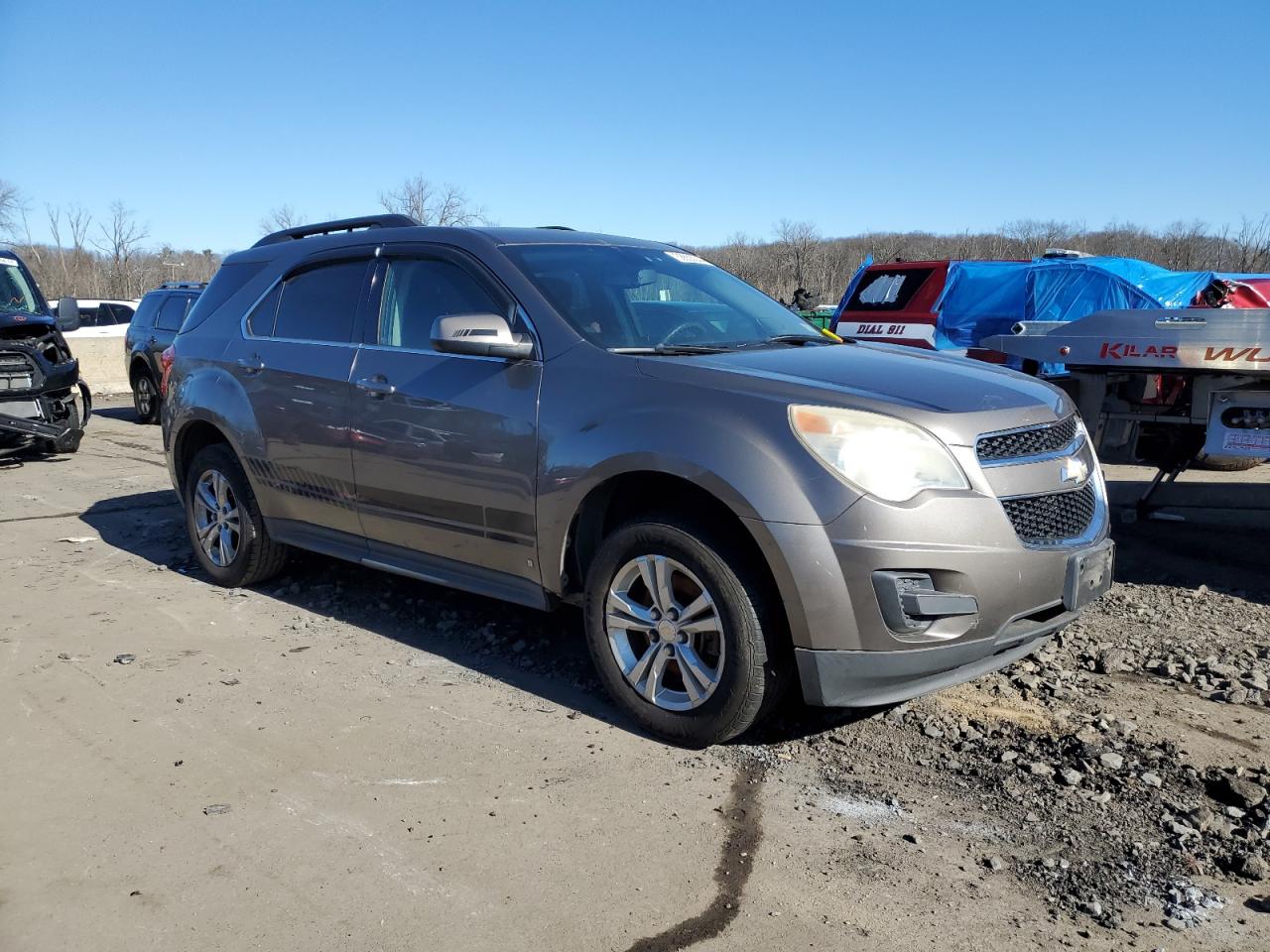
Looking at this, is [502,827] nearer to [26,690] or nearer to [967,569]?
[967,569]

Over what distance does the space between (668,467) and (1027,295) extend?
32.5 feet

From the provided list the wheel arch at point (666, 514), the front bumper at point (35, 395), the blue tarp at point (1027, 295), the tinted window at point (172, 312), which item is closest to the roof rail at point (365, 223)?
the wheel arch at point (666, 514)

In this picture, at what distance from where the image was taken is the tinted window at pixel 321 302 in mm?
4996

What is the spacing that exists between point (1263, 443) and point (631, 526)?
366 centimetres

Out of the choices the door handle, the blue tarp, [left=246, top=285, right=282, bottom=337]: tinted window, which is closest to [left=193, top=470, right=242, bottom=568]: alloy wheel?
[left=246, top=285, right=282, bottom=337]: tinted window

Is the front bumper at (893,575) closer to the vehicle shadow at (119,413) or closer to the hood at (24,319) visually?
the hood at (24,319)

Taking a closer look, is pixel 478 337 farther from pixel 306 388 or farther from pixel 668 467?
pixel 306 388

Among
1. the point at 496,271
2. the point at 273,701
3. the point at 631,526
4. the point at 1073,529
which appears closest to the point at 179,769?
the point at 273,701

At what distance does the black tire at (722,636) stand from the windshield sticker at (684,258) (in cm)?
186

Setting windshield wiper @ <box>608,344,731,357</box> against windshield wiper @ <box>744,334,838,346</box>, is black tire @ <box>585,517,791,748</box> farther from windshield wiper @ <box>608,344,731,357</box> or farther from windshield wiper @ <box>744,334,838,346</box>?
windshield wiper @ <box>744,334,838,346</box>

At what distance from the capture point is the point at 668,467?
356 centimetres

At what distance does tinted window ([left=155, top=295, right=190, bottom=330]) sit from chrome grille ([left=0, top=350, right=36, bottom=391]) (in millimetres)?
4439

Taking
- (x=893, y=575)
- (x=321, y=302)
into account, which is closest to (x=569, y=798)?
(x=893, y=575)

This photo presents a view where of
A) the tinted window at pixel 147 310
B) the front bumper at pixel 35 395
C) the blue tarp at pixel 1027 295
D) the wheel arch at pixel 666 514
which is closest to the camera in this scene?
the wheel arch at pixel 666 514
